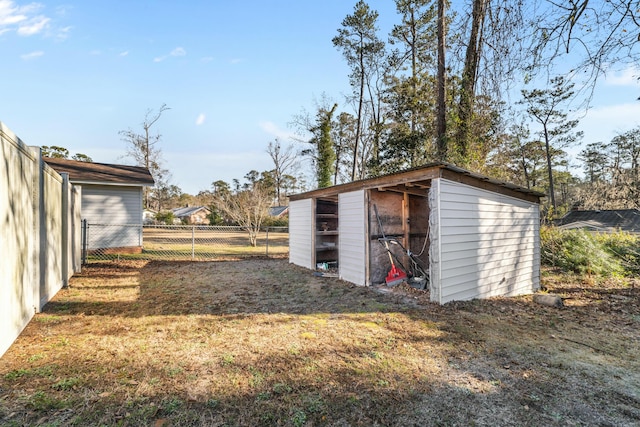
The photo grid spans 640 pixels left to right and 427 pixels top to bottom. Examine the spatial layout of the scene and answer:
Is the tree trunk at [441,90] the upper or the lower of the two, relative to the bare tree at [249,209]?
upper

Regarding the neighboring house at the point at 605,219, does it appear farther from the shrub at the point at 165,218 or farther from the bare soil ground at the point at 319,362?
the shrub at the point at 165,218

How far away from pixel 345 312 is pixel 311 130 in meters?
16.2

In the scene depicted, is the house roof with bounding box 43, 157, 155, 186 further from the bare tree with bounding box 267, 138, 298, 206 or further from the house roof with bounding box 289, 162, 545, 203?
the bare tree with bounding box 267, 138, 298, 206

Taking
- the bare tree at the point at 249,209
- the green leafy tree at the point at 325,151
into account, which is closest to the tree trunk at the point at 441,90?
the green leafy tree at the point at 325,151

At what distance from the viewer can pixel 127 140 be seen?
20312 mm

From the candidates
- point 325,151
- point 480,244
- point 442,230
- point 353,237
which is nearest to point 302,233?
point 353,237

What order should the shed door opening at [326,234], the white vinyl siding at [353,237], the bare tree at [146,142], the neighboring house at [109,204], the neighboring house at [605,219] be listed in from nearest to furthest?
1. the white vinyl siding at [353,237]
2. the shed door opening at [326,234]
3. the neighboring house at [109,204]
4. the neighboring house at [605,219]
5. the bare tree at [146,142]

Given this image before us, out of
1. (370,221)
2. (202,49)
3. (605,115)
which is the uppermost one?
(202,49)

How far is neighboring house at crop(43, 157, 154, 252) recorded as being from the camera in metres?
9.81

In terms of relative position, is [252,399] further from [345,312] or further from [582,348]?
[582,348]

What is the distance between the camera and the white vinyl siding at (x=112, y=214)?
985 cm

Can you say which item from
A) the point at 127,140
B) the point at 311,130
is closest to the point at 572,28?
the point at 311,130

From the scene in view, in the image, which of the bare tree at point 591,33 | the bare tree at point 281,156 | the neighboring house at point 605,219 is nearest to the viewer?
the bare tree at point 591,33

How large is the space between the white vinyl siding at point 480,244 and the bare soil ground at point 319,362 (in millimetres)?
405
